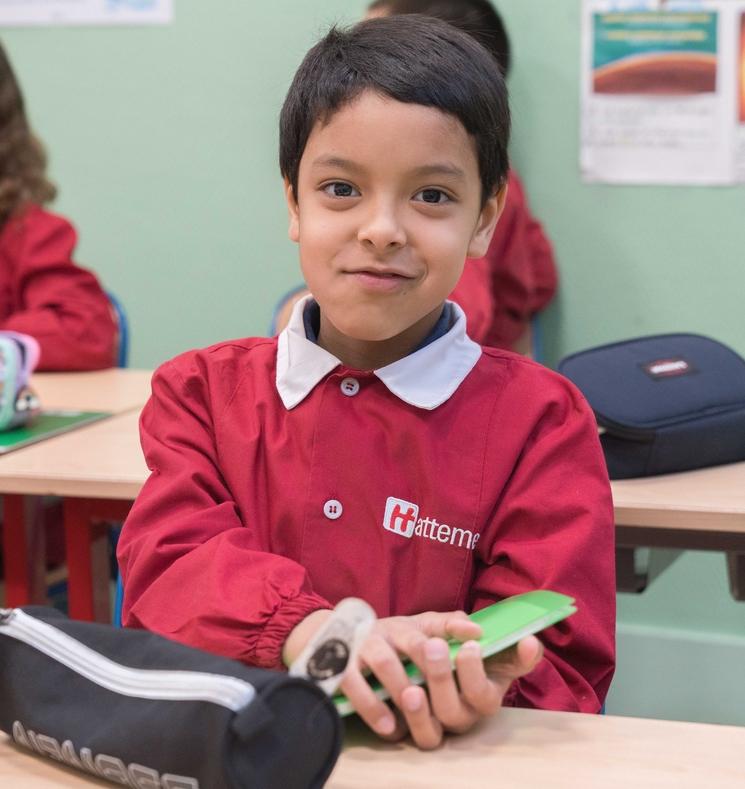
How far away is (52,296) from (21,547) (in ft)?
2.36

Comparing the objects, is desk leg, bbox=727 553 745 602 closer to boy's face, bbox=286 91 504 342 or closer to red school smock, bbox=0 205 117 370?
boy's face, bbox=286 91 504 342

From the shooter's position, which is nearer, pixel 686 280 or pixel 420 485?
pixel 420 485

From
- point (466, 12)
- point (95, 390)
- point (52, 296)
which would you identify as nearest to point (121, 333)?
point (52, 296)

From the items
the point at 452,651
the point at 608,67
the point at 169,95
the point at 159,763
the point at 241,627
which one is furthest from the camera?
the point at 169,95

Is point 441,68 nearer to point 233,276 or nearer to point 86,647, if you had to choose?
point 86,647

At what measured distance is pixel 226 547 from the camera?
1038mm

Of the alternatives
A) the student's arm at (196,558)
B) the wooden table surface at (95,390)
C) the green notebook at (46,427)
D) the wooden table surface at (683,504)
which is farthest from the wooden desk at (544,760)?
the wooden table surface at (95,390)

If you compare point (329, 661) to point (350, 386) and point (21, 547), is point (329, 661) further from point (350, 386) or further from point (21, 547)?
point (21, 547)

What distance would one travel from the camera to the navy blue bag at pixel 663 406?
5.31 feet

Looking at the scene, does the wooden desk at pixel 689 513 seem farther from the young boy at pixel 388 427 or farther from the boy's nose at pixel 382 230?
the boy's nose at pixel 382 230

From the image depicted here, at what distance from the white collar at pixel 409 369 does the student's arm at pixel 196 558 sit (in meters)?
0.09

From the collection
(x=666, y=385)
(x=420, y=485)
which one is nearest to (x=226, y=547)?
(x=420, y=485)

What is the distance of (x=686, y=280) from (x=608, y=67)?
548mm

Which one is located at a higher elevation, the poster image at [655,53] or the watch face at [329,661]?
the poster image at [655,53]
